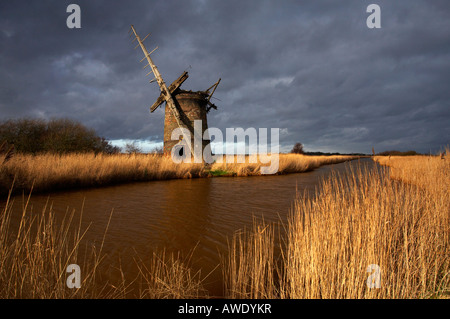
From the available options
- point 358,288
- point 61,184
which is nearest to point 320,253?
point 358,288

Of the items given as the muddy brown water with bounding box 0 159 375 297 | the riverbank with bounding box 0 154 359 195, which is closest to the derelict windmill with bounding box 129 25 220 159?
the riverbank with bounding box 0 154 359 195

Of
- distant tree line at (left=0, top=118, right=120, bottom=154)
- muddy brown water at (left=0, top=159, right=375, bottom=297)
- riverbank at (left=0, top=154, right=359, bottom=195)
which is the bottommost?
muddy brown water at (left=0, top=159, right=375, bottom=297)

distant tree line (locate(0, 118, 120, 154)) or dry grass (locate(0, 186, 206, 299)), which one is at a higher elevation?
distant tree line (locate(0, 118, 120, 154))

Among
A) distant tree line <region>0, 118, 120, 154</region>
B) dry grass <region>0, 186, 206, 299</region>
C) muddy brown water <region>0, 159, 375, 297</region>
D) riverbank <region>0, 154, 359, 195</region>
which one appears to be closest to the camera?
dry grass <region>0, 186, 206, 299</region>

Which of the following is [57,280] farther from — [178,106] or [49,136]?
[49,136]

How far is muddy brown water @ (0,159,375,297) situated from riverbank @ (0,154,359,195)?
2.76 ft

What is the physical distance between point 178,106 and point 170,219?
12.3 meters

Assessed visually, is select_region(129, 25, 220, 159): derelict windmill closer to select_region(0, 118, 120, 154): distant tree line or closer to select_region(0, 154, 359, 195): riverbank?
select_region(0, 154, 359, 195): riverbank

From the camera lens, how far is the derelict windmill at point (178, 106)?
15.8 meters

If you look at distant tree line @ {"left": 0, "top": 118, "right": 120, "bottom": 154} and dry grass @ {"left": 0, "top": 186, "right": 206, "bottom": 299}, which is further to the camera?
distant tree line @ {"left": 0, "top": 118, "right": 120, "bottom": 154}

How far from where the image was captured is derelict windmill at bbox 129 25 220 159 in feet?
51.9

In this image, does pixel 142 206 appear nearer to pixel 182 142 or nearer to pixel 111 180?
pixel 111 180

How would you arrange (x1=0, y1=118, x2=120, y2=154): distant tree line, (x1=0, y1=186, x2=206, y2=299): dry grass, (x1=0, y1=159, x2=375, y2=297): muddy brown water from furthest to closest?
(x1=0, y1=118, x2=120, y2=154): distant tree line
(x1=0, y1=159, x2=375, y2=297): muddy brown water
(x1=0, y1=186, x2=206, y2=299): dry grass
